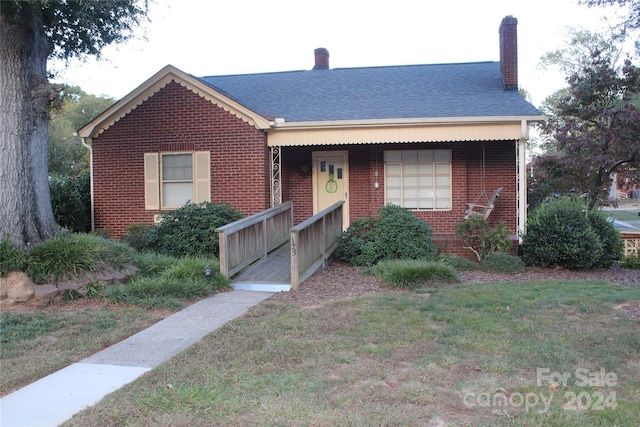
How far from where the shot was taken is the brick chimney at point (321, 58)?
17.9m

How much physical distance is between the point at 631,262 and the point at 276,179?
25.6 ft

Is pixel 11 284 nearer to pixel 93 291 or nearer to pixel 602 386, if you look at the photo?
pixel 93 291

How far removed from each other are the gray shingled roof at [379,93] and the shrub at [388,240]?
2365mm

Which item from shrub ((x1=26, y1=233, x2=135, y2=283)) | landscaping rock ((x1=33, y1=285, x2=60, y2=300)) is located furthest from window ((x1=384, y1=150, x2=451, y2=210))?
landscaping rock ((x1=33, y1=285, x2=60, y2=300))

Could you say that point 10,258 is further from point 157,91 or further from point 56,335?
point 157,91

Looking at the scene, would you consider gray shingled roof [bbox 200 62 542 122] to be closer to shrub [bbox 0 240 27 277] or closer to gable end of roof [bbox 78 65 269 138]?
gable end of roof [bbox 78 65 269 138]

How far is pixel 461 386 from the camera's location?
14.8ft

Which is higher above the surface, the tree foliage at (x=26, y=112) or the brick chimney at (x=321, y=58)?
the brick chimney at (x=321, y=58)

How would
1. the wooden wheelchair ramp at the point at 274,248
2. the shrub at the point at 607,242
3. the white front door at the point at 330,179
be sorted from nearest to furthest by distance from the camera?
the wooden wheelchair ramp at the point at 274,248 < the shrub at the point at 607,242 < the white front door at the point at 330,179

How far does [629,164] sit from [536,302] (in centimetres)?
1038

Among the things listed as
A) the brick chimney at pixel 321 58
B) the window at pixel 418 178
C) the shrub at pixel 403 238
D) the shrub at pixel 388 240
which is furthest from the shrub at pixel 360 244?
the brick chimney at pixel 321 58

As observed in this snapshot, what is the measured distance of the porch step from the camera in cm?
907

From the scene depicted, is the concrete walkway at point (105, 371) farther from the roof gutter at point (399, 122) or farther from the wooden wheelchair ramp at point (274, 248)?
the roof gutter at point (399, 122)

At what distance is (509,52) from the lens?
14.2 m
